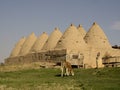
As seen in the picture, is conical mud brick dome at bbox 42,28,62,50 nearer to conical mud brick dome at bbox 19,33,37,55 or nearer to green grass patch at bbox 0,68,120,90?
conical mud brick dome at bbox 19,33,37,55

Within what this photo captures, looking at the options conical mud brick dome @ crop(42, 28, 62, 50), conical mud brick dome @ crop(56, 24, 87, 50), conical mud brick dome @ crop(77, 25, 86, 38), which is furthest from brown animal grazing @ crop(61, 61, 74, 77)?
conical mud brick dome @ crop(77, 25, 86, 38)

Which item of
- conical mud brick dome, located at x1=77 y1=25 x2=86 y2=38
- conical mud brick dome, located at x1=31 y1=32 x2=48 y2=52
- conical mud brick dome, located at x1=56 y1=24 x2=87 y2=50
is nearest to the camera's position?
conical mud brick dome, located at x1=56 y1=24 x2=87 y2=50

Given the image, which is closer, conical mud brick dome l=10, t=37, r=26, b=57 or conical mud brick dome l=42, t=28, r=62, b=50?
conical mud brick dome l=42, t=28, r=62, b=50

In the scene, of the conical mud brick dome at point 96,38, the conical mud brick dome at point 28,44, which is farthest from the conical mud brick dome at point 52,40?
the conical mud brick dome at point 28,44

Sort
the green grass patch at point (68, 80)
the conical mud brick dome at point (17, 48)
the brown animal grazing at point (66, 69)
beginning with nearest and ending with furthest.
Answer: the green grass patch at point (68, 80) → the brown animal grazing at point (66, 69) → the conical mud brick dome at point (17, 48)

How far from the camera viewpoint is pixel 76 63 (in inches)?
1416

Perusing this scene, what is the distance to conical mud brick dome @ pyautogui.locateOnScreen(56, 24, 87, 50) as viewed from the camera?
42.1 m

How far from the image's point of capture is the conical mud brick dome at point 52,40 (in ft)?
152

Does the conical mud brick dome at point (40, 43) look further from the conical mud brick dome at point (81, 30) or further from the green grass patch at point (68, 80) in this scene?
the green grass patch at point (68, 80)

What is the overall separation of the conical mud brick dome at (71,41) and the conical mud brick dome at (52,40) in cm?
349

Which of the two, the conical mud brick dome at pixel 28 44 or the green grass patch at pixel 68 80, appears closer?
the green grass patch at pixel 68 80

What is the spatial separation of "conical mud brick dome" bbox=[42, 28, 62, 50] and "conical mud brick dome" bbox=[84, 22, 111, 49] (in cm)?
482

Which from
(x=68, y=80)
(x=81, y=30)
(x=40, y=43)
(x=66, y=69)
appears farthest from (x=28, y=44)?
(x=68, y=80)

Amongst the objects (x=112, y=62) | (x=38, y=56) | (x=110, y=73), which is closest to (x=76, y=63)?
(x=112, y=62)
